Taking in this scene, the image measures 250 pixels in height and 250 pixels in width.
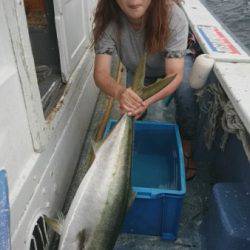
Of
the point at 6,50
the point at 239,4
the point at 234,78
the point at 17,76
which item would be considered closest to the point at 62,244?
the point at 17,76

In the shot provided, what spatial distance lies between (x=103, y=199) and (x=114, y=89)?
0.83 metres

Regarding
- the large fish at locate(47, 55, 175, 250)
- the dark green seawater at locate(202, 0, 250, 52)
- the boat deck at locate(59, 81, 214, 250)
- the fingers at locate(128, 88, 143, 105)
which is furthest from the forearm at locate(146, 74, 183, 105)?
the dark green seawater at locate(202, 0, 250, 52)

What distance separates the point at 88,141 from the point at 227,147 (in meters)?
1.27

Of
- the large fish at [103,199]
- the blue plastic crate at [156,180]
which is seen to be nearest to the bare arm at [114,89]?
the large fish at [103,199]

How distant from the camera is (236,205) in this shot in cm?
200

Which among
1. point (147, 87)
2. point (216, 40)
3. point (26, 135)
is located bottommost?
point (216, 40)

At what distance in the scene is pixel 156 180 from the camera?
277 centimetres

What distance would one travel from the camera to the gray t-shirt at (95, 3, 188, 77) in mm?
2391

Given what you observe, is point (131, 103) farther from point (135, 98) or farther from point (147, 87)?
point (147, 87)

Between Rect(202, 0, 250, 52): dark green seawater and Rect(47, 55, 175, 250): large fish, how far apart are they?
2.79m

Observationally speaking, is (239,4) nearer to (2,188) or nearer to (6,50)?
(6,50)

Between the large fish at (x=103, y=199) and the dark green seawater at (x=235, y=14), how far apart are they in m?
2.79

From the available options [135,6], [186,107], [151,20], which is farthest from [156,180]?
[135,6]

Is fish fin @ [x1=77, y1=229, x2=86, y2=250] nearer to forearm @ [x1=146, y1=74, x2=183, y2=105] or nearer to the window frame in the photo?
the window frame
